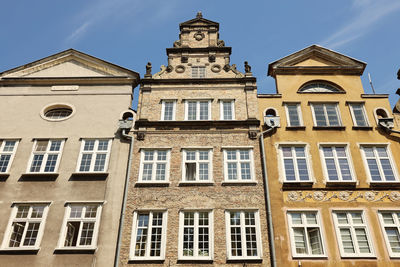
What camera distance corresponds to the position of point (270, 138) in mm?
20312

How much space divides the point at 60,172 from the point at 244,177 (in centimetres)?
1009

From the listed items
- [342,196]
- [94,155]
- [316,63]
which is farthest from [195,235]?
[316,63]

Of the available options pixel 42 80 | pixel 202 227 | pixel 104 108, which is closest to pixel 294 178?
pixel 202 227

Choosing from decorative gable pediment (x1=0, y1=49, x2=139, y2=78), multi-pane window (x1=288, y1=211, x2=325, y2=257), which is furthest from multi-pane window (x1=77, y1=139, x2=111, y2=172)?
multi-pane window (x1=288, y1=211, x2=325, y2=257)

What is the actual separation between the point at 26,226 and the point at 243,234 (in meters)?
10.8

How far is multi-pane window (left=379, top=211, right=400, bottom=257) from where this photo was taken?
16438mm

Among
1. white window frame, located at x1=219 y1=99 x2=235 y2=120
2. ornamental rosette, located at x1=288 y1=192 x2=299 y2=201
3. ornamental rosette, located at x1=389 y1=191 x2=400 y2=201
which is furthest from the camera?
white window frame, located at x1=219 y1=99 x2=235 y2=120

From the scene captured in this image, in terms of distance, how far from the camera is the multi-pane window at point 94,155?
63.1ft

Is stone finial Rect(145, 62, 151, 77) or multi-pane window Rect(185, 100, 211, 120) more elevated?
stone finial Rect(145, 62, 151, 77)

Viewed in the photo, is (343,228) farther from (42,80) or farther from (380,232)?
(42,80)

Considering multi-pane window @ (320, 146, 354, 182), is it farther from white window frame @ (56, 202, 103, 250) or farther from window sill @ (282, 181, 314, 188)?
white window frame @ (56, 202, 103, 250)

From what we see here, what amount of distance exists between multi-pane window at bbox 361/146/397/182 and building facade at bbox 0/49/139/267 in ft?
44.7

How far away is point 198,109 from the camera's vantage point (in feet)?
71.6

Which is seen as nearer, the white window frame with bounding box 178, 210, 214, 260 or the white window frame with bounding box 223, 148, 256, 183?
the white window frame with bounding box 178, 210, 214, 260
